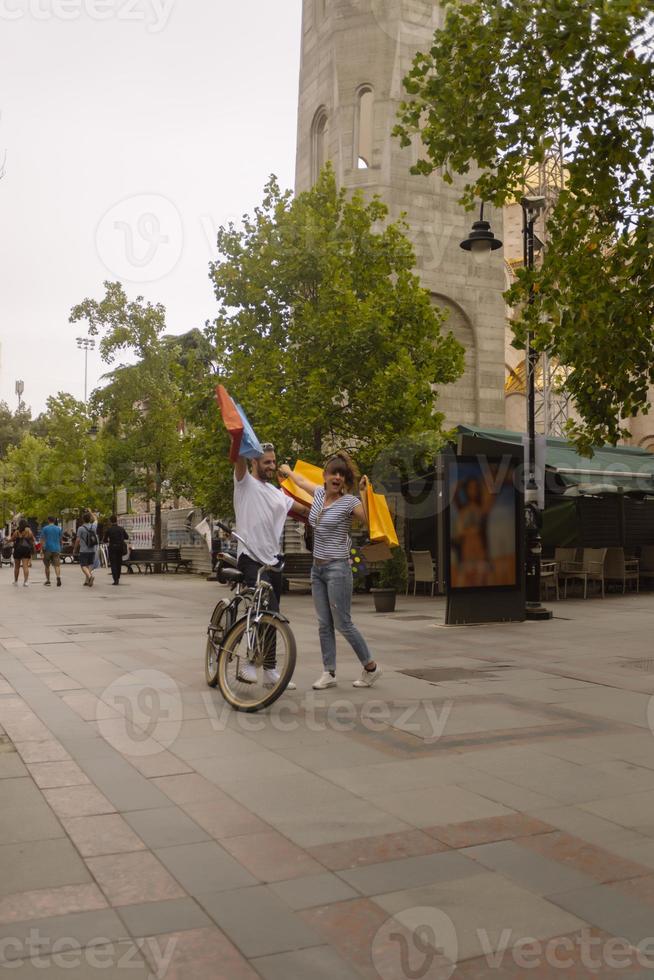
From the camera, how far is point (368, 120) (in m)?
32.2

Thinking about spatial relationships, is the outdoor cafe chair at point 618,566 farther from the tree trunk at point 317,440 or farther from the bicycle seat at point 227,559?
the bicycle seat at point 227,559

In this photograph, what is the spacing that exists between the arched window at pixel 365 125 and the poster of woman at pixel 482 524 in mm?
20359

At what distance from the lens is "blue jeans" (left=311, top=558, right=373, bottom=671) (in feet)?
26.0

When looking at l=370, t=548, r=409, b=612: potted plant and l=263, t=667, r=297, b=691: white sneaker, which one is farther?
l=370, t=548, r=409, b=612: potted plant

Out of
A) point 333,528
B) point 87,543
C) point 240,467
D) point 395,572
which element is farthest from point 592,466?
point 240,467

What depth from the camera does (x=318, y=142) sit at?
1321 inches

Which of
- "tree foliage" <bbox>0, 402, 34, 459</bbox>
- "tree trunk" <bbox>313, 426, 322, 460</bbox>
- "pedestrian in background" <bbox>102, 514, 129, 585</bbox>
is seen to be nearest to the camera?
"tree trunk" <bbox>313, 426, 322, 460</bbox>

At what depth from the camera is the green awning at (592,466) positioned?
19047 mm

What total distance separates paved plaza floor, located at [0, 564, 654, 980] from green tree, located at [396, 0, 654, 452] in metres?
3.61

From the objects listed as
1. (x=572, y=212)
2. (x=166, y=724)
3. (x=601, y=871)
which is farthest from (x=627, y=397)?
(x=601, y=871)

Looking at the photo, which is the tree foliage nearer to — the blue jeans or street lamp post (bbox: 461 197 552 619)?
street lamp post (bbox: 461 197 552 619)

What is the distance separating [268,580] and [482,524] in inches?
269

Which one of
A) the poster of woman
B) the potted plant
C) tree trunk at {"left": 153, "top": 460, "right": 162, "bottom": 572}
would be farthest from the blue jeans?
tree trunk at {"left": 153, "top": 460, "right": 162, "bottom": 572}

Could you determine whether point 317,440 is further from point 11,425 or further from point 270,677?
point 11,425
